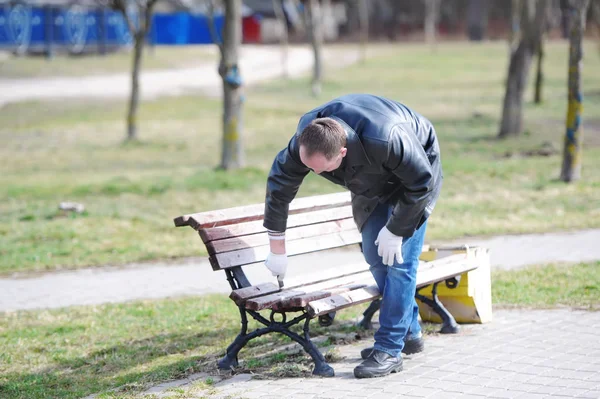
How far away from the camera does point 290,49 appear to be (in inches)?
2116

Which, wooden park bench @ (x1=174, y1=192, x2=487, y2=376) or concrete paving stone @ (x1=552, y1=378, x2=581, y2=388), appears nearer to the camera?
concrete paving stone @ (x1=552, y1=378, x2=581, y2=388)

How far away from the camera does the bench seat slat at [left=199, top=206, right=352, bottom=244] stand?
530cm

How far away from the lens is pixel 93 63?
3875cm

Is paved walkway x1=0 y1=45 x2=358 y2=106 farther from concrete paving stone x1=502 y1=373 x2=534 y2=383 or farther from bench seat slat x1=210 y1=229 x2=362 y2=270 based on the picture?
concrete paving stone x1=502 y1=373 x2=534 y2=383

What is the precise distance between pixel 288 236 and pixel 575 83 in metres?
6.46

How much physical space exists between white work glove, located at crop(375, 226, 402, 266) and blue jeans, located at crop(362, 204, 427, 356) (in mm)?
157

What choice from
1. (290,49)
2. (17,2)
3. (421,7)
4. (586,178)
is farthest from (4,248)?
(421,7)

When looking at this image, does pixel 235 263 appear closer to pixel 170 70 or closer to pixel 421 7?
pixel 170 70

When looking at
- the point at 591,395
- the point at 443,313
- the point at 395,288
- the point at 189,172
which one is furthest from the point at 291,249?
the point at 189,172

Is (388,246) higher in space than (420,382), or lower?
higher

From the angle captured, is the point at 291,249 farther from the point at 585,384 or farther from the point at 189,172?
the point at 189,172

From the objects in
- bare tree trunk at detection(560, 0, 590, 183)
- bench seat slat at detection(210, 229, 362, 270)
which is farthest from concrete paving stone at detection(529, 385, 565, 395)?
bare tree trunk at detection(560, 0, 590, 183)

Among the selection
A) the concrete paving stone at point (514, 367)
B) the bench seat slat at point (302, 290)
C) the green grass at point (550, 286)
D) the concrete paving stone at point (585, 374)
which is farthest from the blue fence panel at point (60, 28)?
the concrete paving stone at point (585, 374)

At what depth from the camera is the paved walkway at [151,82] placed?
27.7m
